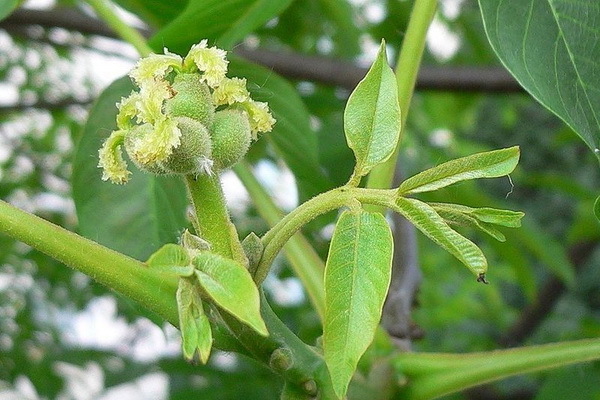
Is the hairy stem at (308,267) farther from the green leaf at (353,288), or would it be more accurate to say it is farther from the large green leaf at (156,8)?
the large green leaf at (156,8)

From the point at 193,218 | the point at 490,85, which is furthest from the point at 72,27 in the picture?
the point at 193,218

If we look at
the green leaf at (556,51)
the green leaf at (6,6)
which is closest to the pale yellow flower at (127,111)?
the green leaf at (556,51)

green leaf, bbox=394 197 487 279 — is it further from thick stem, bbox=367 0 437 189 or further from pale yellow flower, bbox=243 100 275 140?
thick stem, bbox=367 0 437 189

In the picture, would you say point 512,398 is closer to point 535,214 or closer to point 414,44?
point 414,44

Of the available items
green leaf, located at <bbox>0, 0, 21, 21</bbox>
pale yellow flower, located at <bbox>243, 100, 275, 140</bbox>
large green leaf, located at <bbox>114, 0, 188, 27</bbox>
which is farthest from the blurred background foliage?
pale yellow flower, located at <bbox>243, 100, 275, 140</bbox>

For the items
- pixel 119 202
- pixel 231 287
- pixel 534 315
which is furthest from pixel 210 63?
pixel 534 315

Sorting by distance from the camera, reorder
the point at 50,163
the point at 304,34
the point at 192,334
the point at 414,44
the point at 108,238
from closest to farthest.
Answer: the point at 192,334
the point at 414,44
the point at 108,238
the point at 304,34
the point at 50,163
